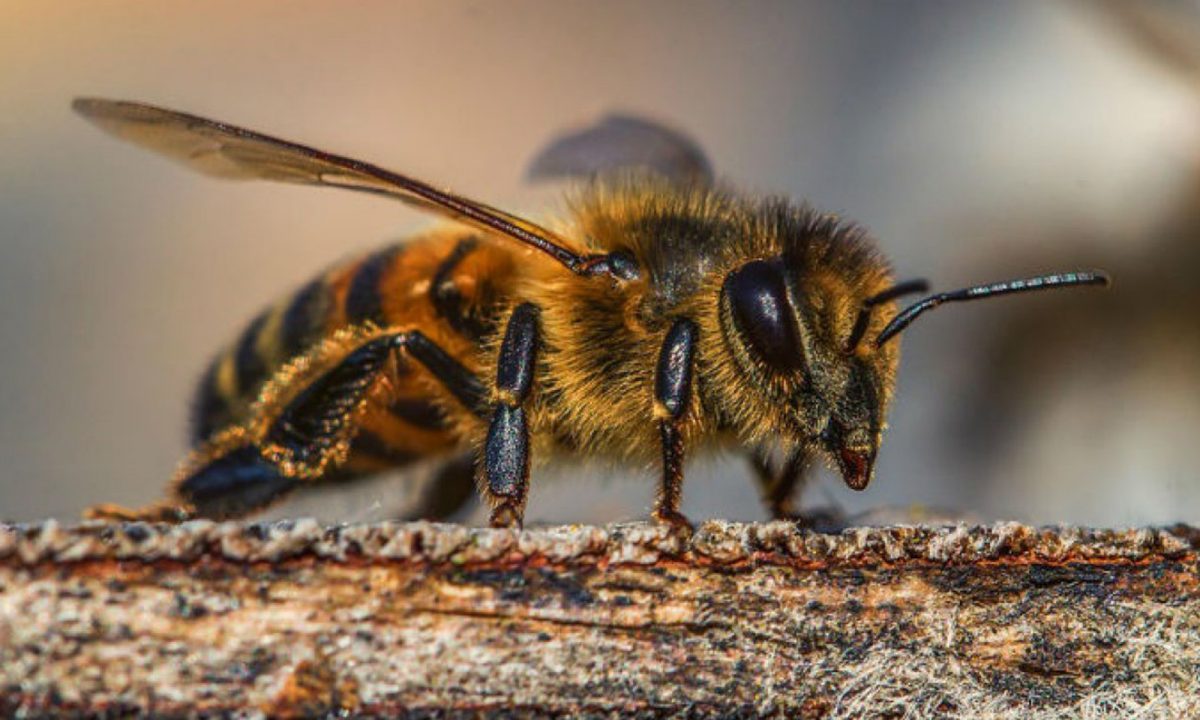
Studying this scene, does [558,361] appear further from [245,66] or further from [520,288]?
[245,66]

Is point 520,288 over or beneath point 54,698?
over

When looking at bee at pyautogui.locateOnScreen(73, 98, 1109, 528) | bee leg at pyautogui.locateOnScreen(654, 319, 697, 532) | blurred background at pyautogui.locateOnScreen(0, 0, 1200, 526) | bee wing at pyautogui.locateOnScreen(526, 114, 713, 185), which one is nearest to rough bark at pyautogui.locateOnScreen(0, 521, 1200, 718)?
bee at pyautogui.locateOnScreen(73, 98, 1109, 528)

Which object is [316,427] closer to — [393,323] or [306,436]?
[306,436]

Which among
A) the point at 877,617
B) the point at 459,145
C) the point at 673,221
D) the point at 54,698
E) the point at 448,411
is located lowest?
the point at 54,698

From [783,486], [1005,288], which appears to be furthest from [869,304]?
[783,486]

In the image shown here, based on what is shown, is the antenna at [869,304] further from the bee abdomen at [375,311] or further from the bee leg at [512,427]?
the bee abdomen at [375,311]

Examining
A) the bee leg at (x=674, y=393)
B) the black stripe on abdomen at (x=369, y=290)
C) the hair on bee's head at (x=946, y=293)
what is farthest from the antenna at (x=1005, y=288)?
the black stripe on abdomen at (x=369, y=290)

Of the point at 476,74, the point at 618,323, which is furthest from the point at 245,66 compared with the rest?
the point at 618,323
